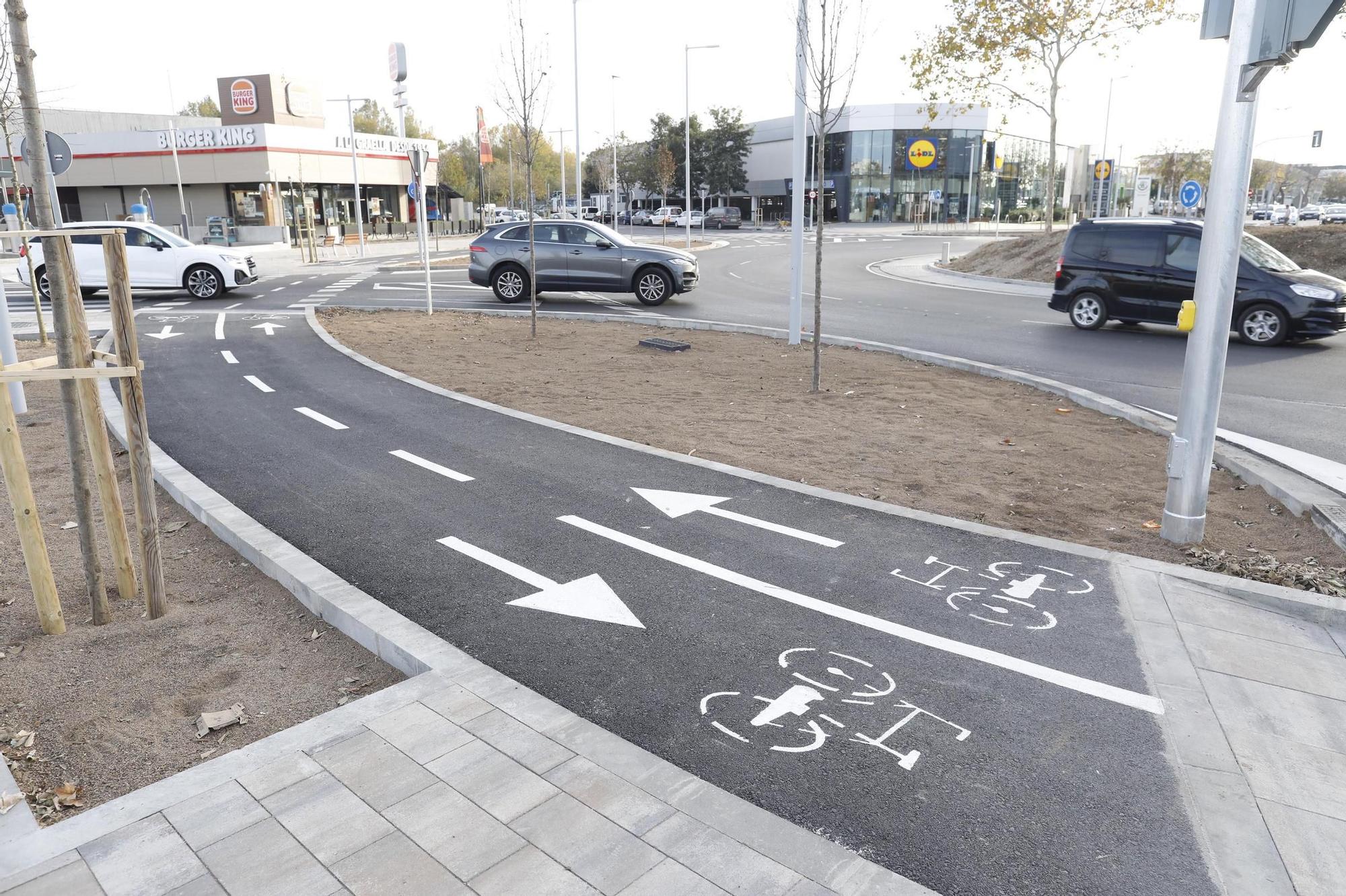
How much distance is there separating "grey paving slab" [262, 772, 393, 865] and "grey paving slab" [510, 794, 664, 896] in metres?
0.53

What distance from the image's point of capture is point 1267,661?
466 centimetres

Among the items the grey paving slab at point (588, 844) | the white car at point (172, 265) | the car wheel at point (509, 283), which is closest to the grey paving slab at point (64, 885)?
the grey paving slab at point (588, 844)

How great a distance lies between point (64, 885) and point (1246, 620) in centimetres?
560

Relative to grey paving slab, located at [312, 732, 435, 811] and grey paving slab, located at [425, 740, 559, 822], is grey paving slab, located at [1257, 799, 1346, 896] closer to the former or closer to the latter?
grey paving slab, located at [425, 740, 559, 822]

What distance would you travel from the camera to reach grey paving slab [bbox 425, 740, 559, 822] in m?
3.42

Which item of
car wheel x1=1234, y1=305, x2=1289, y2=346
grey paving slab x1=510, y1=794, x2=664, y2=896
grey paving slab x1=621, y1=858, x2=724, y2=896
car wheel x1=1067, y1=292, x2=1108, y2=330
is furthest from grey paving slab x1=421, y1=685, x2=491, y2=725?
car wheel x1=1067, y1=292, x2=1108, y2=330

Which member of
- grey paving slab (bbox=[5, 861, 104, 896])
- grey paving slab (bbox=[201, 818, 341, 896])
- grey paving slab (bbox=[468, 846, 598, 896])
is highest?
grey paving slab (bbox=[5, 861, 104, 896])

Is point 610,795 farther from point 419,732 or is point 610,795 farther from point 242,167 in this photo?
point 242,167

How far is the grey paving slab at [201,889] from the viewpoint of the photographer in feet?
9.72

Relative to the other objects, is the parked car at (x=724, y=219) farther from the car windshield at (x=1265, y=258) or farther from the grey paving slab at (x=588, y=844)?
the grey paving slab at (x=588, y=844)

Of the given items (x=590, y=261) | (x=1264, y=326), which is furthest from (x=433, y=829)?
(x=590, y=261)

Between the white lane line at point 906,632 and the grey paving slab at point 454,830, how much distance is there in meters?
2.38

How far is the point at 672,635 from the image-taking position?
16.0ft

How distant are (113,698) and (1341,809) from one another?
525 centimetres
